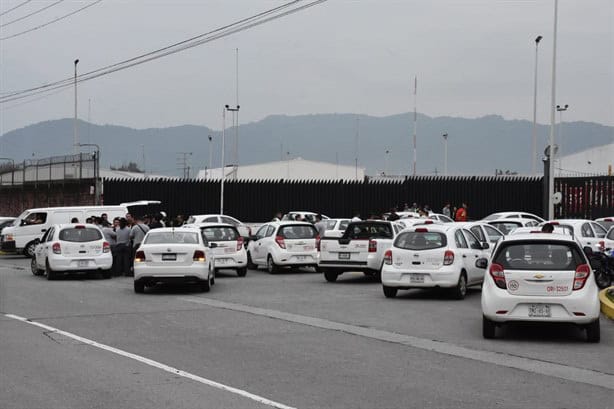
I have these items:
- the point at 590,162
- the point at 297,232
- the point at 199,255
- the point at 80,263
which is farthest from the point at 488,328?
the point at 590,162

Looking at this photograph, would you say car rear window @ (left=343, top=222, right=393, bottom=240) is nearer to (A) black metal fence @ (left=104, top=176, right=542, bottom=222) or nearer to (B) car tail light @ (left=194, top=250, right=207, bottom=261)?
(B) car tail light @ (left=194, top=250, right=207, bottom=261)

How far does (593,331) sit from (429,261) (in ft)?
20.3

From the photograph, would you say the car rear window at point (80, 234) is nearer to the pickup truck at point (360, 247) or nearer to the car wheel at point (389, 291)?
the pickup truck at point (360, 247)

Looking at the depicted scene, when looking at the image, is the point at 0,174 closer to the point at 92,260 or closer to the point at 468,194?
the point at 468,194

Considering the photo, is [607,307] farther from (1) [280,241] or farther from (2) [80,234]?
(2) [80,234]

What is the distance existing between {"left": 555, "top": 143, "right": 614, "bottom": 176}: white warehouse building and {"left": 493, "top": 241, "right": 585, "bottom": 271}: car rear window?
202 feet

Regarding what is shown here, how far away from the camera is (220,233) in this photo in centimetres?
2669

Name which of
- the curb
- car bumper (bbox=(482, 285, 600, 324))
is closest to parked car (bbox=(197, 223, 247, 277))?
the curb

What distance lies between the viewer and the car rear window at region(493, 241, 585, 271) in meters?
13.7

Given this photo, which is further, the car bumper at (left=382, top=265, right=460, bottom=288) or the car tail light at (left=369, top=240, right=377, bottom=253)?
the car tail light at (left=369, top=240, right=377, bottom=253)

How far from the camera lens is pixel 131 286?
24.0 m

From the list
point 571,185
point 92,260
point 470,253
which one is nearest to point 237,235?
point 92,260

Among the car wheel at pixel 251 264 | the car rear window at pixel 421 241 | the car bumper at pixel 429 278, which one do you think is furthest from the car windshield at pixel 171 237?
the car wheel at pixel 251 264

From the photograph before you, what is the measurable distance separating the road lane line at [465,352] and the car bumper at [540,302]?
92 centimetres
